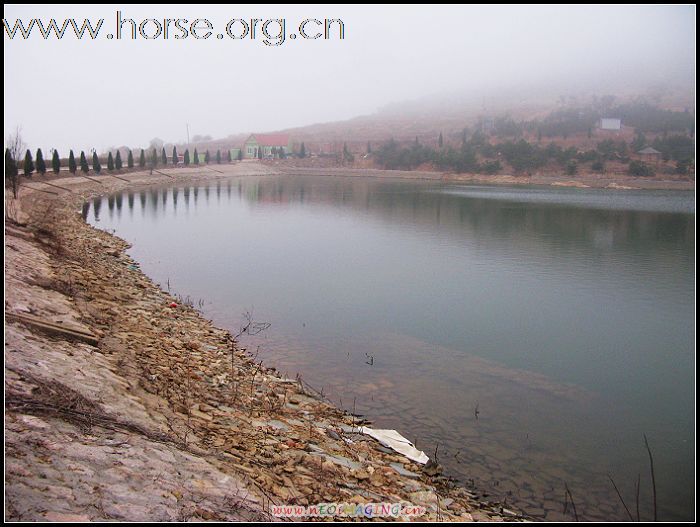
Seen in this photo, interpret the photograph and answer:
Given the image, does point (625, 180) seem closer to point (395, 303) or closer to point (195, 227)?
point (195, 227)

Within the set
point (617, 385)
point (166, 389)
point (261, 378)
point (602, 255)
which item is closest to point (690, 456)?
point (617, 385)

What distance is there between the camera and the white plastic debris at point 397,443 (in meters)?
4.40

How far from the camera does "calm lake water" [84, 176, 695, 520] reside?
4738mm

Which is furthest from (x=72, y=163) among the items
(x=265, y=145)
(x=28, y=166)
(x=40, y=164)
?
(x=265, y=145)

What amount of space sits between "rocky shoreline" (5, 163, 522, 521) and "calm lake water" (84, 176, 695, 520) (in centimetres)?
60

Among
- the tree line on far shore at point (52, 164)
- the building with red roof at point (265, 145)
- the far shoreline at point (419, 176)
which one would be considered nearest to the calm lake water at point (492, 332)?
the tree line on far shore at point (52, 164)

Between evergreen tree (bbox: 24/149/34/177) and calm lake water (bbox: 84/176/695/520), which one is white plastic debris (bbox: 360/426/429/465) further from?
evergreen tree (bbox: 24/149/34/177)

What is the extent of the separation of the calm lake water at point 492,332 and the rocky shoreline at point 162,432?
600 millimetres

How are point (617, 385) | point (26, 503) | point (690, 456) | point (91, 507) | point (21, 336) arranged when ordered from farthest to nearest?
point (617, 385)
point (690, 456)
point (21, 336)
point (91, 507)
point (26, 503)

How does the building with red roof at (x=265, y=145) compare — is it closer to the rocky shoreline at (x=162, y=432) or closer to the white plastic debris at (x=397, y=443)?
the rocky shoreline at (x=162, y=432)

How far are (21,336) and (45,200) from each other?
645 inches

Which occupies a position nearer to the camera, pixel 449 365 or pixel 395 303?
pixel 449 365

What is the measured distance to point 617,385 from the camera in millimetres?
6391

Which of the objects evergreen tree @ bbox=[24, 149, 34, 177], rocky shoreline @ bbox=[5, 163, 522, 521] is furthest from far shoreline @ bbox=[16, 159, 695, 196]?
rocky shoreline @ bbox=[5, 163, 522, 521]
